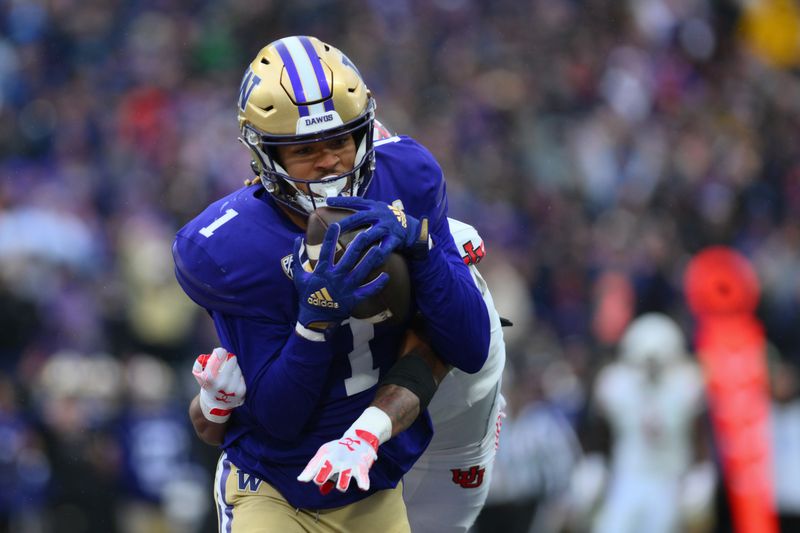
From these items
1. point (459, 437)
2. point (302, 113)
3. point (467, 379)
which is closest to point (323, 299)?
point (302, 113)

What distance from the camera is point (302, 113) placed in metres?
3.61

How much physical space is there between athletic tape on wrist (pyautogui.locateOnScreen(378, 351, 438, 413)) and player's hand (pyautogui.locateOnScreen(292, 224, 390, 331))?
1.10 feet

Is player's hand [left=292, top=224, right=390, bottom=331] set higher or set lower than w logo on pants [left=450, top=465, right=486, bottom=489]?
higher

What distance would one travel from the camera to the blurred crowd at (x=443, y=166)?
8367 millimetres

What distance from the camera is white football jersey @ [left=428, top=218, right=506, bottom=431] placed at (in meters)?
4.39

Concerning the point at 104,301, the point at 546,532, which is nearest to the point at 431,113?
the point at 104,301

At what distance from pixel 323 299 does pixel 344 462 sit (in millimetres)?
396

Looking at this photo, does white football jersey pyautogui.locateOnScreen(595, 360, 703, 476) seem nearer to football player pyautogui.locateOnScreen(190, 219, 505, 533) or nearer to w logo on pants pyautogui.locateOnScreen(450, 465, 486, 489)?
football player pyautogui.locateOnScreen(190, 219, 505, 533)

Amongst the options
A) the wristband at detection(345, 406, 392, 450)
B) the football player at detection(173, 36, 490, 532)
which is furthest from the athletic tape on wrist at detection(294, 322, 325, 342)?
the wristband at detection(345, 406, 392, 450)

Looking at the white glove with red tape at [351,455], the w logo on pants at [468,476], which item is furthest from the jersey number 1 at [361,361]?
the w logo on pants at [468,476]

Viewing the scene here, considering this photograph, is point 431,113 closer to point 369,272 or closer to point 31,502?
point 31,502

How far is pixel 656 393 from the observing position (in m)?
8.04

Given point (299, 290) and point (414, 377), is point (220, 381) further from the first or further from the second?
point (414, 377)

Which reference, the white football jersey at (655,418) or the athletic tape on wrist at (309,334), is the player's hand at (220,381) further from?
the white football jersey at (655,418)
